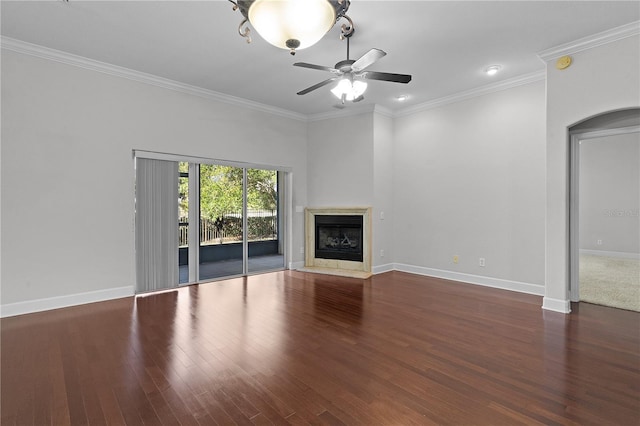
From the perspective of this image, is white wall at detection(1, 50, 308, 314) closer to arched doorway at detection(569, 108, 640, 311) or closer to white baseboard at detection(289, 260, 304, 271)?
white baseboard at detection(289, 260, 304, 271)

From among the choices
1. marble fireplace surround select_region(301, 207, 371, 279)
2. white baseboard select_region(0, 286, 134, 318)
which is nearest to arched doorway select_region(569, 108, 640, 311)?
marble fireplace surround select_region(301, 207, 371, 279)

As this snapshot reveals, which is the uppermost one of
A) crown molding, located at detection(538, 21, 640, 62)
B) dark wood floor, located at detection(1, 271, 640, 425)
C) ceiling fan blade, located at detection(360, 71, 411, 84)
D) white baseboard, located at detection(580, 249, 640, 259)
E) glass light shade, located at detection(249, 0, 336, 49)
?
crown molding, located at detection(538, 21, 640, 62)

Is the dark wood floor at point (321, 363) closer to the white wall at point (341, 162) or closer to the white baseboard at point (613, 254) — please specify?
the white baseboard at point (613, 254)

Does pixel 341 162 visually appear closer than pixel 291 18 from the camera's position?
No

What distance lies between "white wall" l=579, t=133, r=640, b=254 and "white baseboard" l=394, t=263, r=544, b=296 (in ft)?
3.03

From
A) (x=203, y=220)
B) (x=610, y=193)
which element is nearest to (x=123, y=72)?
(x=203, y=220)

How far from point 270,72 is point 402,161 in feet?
10.5

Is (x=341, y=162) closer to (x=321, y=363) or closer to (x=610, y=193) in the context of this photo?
(x=610, y=193)

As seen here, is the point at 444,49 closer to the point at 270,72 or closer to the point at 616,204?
the point at 270,72

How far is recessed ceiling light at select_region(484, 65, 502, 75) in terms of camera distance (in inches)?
179

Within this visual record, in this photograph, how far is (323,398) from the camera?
7.23 ft

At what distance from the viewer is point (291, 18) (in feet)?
5.30

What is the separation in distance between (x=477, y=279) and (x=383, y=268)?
5.60ft

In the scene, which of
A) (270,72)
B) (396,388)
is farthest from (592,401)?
(270,72)
